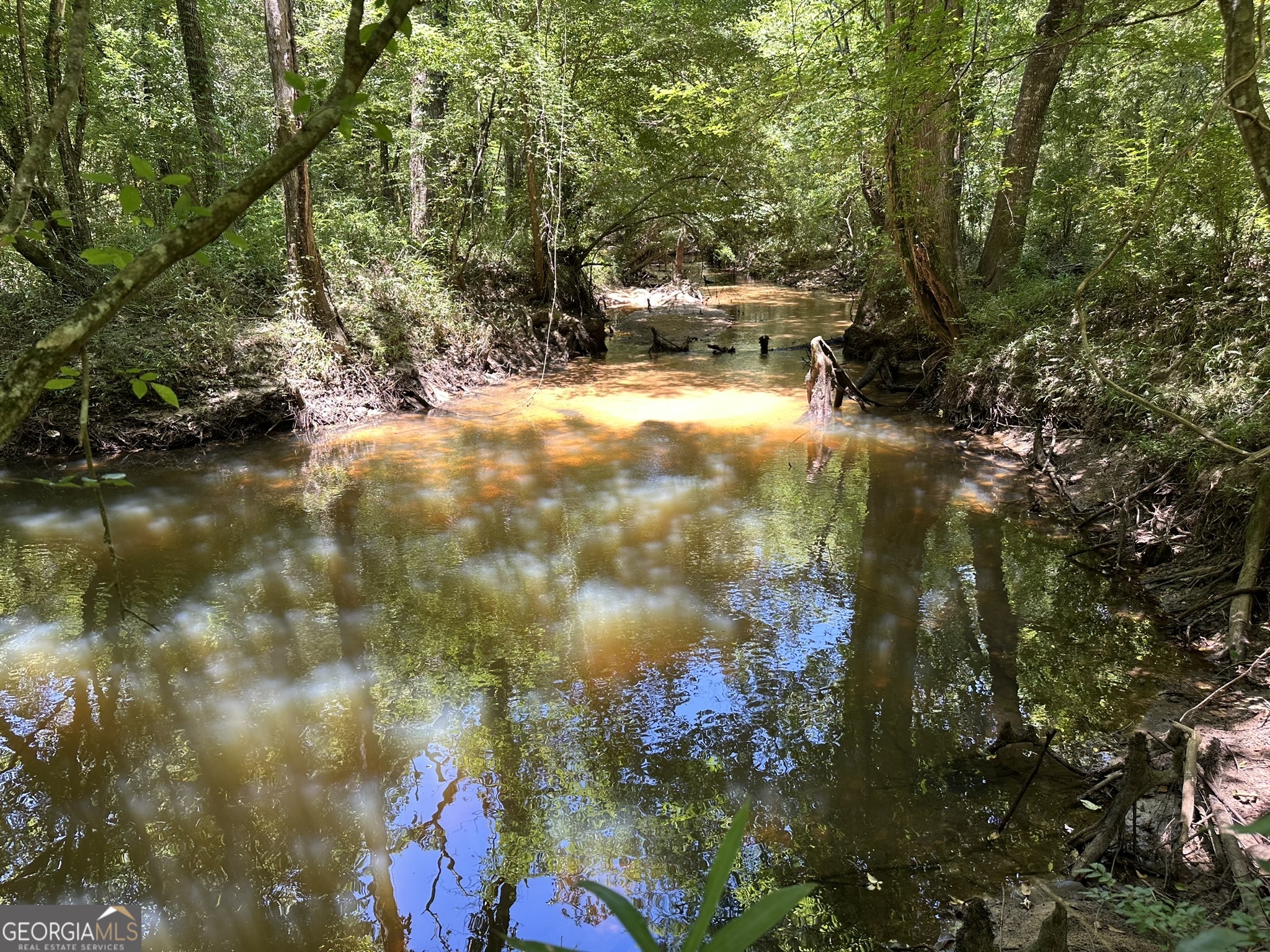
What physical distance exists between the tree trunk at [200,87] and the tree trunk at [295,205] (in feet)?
3.77

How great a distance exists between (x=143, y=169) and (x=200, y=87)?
13.1m

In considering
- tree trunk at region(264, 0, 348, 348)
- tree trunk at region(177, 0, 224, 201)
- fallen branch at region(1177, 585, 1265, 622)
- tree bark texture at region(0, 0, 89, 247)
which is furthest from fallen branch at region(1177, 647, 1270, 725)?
tree trunk at region(177, 0, 224, 201)

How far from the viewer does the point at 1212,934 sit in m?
1.07

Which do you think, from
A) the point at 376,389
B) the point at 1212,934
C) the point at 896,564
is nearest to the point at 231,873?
the point at 1212,934

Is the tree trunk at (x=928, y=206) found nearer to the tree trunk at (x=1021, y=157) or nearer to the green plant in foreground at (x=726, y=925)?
the tree trunk at (x=1021, y=157)

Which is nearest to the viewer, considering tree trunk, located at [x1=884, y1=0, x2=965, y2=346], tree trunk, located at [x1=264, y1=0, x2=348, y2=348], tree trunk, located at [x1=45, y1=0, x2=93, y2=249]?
tree trunk, located at [x1=45, y1=0, x2=93, y2=249]

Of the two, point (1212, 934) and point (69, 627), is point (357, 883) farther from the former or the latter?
point (69, 627)

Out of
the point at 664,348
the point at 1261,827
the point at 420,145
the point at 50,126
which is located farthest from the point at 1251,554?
the point at 664,348

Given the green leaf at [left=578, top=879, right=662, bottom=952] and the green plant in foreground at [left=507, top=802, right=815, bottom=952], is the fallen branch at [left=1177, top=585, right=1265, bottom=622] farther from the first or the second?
the green leaf at [left=578, top=879, right=662, bottom=952]

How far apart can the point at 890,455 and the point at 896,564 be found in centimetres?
334

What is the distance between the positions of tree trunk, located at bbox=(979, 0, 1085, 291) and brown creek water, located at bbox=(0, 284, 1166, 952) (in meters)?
4.83

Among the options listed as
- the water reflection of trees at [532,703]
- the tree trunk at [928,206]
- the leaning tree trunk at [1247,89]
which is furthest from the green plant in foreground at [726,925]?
the tree trunk at [928,206]

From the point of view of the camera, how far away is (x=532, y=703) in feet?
14.9

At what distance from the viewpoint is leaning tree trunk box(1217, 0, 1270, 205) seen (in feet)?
9.78
